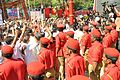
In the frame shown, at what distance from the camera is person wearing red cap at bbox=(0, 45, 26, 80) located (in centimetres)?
686

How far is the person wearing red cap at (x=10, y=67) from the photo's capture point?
686 cm

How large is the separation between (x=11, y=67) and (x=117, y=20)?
Result: 11994mm

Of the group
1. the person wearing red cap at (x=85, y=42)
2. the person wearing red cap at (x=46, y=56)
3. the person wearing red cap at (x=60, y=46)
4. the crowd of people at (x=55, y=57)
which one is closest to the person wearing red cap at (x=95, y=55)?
the crowd of people at (x=55, y=57)

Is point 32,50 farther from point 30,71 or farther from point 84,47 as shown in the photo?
point 30,71

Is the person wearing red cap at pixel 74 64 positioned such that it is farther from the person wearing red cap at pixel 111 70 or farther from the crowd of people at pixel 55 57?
the person wearing red cap at pixel 111 70

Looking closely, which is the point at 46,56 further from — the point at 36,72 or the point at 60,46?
the point at 36,72

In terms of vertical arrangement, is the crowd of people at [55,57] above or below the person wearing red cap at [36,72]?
below

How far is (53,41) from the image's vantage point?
35.5 feet

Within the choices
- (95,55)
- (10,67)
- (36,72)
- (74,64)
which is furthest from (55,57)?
(36,72)

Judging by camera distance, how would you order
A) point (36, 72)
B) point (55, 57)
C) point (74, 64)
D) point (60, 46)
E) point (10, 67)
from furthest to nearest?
point (60, 46) → point (55, 57) → point (74, 64) → point (10, 67) → point (36, 72)

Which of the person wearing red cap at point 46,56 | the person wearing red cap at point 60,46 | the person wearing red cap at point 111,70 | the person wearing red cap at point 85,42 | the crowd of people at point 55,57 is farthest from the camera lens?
the person wearing red cap at point 85,42

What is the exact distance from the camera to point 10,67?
690 cm

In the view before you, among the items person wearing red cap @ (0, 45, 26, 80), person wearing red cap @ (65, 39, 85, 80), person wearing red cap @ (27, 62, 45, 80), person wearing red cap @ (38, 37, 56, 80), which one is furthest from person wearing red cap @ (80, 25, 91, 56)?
person wearing red cap @ (27, 62, 45, 80)

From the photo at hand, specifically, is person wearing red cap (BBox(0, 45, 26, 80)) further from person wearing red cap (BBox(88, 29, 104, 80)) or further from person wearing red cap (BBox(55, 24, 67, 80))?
person wearing red cap (BBox(55, 24, 67, 80))
